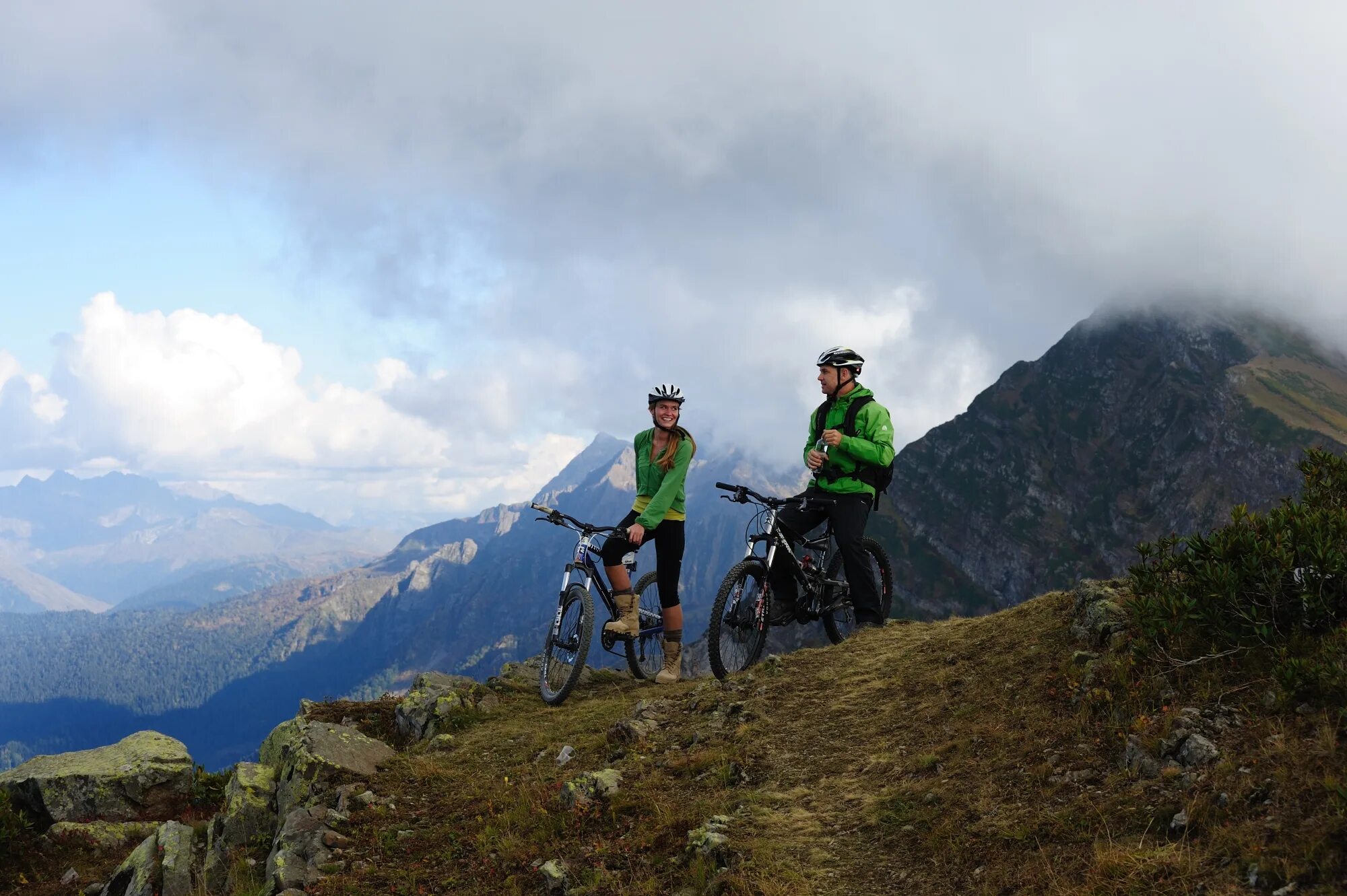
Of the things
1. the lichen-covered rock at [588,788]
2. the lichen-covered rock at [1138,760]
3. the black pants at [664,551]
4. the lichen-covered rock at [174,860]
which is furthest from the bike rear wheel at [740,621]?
the lichen-covered rock at [174,860]

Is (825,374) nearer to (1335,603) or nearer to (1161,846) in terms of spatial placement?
(1335,603)

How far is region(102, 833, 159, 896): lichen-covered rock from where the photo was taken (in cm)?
1032

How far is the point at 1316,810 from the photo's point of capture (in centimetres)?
481

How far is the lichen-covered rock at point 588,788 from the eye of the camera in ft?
27.5

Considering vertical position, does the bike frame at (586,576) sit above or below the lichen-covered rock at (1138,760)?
above

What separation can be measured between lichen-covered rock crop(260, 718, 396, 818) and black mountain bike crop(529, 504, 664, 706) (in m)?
3.02

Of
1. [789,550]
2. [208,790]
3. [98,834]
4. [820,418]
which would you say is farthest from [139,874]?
[820,418]

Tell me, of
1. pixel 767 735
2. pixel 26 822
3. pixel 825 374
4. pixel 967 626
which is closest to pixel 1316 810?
pixel 767 735

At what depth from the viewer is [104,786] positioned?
14.6 metres

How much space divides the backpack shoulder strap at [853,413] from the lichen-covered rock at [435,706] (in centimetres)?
796

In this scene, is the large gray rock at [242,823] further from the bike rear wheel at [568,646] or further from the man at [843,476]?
the man at [843,476]

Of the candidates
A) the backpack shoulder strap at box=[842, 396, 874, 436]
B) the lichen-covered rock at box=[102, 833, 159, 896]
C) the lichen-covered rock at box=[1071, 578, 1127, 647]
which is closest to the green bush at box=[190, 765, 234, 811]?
the lichen-covered rock at box=[102, 833, 159, 896]

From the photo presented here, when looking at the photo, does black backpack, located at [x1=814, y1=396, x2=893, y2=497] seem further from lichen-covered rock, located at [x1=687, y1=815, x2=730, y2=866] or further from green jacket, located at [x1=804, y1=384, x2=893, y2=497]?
lichen-covered rock, located at [x1=687, y1=815, x2=730, y2=866]

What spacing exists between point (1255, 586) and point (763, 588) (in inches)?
280
